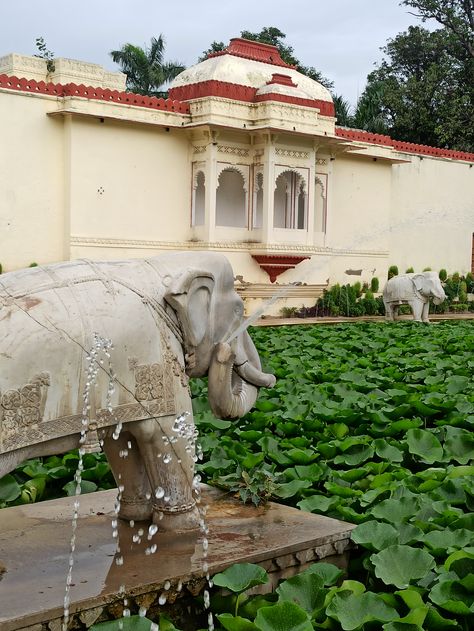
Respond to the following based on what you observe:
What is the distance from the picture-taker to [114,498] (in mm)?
3703

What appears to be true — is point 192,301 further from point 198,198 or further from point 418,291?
point 198,198

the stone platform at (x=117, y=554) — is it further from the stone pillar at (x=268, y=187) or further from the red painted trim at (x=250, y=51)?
the red painted trim at (x=250, y=51)

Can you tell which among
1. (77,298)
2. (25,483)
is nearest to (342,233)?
(25,483)

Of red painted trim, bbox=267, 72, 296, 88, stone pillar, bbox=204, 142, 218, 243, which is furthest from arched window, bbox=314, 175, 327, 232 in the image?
stone pillar, bbox=204, 142, 218, 243

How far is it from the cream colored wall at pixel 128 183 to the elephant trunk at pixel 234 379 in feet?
34.8

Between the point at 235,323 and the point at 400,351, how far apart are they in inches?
224

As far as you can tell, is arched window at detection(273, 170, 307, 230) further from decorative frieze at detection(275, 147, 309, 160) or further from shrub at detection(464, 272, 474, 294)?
shrub at detection(464, 272, 474, 294)

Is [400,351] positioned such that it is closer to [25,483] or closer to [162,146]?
[25,483]

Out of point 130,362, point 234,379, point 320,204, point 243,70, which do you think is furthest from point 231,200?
point 130,362

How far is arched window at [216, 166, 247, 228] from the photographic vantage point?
656 inches

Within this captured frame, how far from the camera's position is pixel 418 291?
1446 cm

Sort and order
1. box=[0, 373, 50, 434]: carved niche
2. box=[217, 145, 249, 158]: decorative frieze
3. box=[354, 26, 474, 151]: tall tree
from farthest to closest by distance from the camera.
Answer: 1. box=[354, 26, 474, 151]: tall tree
2. box=[217, 145, 249, 158]: decorative frieze
3. box=[0, 373, 50, 434]: carved niche

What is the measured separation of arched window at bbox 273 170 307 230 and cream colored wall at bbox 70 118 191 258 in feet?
8.08

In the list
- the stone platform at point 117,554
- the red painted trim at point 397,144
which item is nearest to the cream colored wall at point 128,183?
the red painted trim at point 397,144
